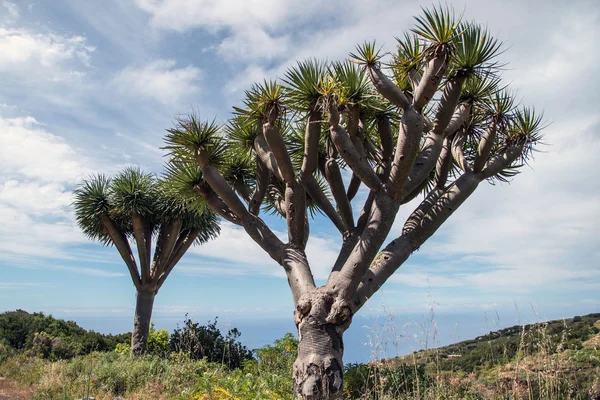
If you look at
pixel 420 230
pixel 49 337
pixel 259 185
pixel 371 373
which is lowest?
pixel 371 373

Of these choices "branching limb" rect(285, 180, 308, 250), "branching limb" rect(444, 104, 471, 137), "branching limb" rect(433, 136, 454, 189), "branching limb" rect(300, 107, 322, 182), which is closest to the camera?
"branching limb" rect(300, 107, 322, 182)

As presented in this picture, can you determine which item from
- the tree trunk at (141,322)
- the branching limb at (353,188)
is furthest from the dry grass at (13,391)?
the branching limb at (353,188)

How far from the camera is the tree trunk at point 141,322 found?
1238 centimetres

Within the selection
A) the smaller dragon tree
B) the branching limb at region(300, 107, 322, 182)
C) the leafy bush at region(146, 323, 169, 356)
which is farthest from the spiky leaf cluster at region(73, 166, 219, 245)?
the branching limb at region(300, 107, 322, 182)

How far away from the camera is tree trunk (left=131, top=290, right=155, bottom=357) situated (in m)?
12.4

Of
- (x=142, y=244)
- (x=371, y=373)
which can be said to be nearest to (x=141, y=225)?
(x=142, y=244)

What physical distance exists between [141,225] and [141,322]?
2.64 m

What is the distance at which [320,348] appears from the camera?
224 inches

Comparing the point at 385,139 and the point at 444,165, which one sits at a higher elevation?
the point at 385,139

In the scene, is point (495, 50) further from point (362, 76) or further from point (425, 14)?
point (362, 76)

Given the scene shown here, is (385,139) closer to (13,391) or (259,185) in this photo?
(259,185)

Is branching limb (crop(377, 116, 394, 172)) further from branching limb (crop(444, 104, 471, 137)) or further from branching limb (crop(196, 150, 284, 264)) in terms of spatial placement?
branching limb (crop(196, 150, 284, 264))

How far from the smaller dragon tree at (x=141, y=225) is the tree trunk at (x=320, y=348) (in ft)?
23.5

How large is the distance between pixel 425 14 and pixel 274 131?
8.42 ft
